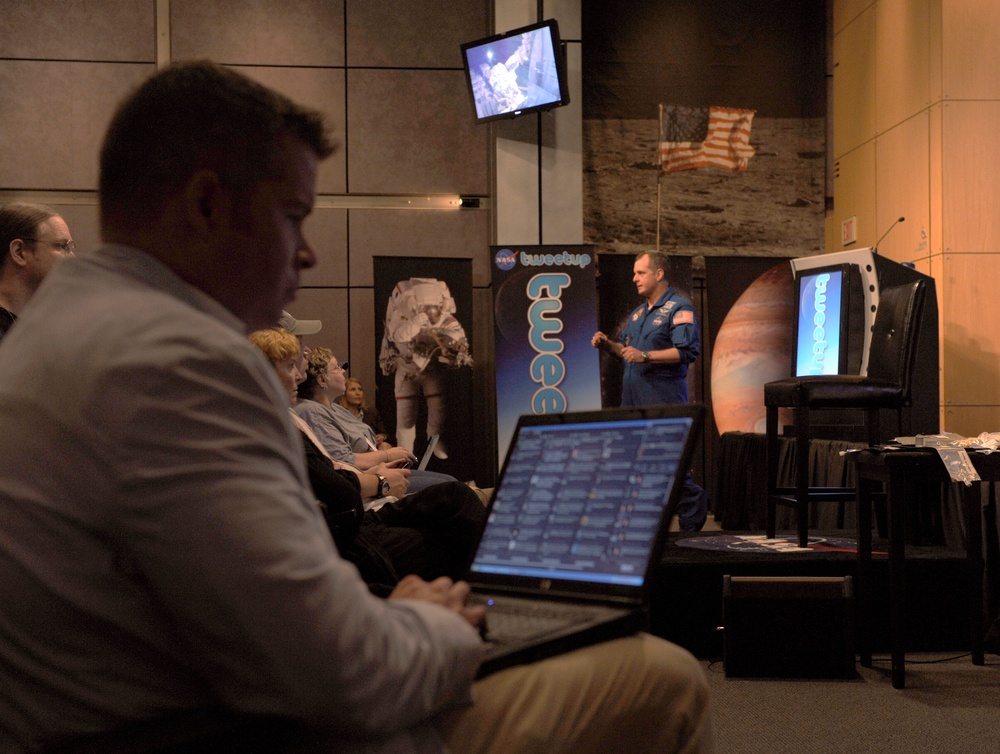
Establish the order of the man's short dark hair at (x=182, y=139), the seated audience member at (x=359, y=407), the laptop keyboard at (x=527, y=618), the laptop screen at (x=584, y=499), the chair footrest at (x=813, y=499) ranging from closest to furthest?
the man's short dark hair at (x=182, y=139)
the laptop keyboard at (x=527, y=618)
the laptop screen at (x=584, y=499)
the chair footrest at (x=813, y=499)
the seated audience member at (x=359, y=407)

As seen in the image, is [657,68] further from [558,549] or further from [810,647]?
[558,549]

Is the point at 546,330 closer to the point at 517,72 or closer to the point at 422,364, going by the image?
the point at 422,364

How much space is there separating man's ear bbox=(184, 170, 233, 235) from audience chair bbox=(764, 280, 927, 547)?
2837 mm

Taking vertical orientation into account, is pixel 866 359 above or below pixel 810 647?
above

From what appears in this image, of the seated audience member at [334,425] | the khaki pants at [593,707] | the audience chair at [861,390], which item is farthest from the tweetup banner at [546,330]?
the khaki pants at [593,707]

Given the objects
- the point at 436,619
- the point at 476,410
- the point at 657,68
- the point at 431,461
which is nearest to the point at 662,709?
the point at 436,619

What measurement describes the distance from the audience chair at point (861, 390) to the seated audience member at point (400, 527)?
1347mm

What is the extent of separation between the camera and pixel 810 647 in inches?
118

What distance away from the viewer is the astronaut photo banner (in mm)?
6488

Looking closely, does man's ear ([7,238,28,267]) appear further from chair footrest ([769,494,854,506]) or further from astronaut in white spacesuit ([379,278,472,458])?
astronaut in white spacesuit ([379,278,472,458])

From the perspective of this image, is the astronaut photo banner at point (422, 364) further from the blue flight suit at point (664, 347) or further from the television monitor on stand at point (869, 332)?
the television monitor on stand at point (869, 332)

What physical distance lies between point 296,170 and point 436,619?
1.20ft

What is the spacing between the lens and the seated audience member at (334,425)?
3756 mm

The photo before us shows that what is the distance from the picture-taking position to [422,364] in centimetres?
649
